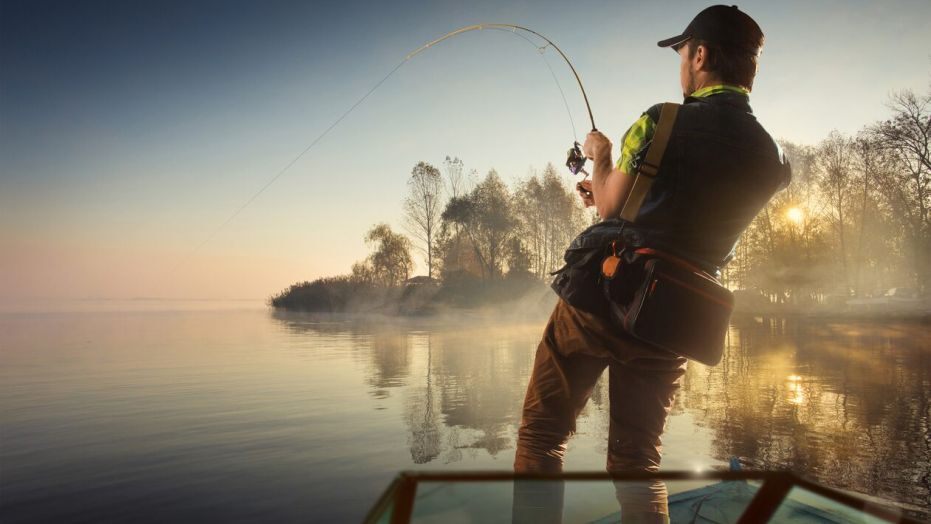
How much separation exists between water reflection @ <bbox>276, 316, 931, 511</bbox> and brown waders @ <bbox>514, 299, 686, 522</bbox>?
8.77 ft

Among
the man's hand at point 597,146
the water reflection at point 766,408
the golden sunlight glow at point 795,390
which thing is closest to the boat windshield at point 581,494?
the man's hand at point 597,146

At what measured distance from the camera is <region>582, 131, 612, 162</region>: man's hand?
232 cm

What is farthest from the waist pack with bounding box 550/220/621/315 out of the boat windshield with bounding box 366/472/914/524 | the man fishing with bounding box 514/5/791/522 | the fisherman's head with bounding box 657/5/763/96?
the boat windshield with bounding box 366/472/914/524

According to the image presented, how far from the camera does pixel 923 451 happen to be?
4.67 metres

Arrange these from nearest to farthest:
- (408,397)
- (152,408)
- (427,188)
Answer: (152,408) → (408,397) → (427,188)

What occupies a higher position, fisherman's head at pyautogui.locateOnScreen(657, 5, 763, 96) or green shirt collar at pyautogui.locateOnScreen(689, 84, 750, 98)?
fisherman's head at pyautogui.locateOnScreen(657, 5, 763, 96)

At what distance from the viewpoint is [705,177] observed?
1955 millimetres

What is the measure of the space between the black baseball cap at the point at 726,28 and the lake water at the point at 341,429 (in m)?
3.05

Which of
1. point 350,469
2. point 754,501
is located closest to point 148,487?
point 350,469

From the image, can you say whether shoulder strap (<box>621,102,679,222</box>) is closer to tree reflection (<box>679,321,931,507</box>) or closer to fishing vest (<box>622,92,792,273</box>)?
fishing vest (<box>622,92,792,273</box>)

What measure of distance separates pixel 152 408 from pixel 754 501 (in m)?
7.62

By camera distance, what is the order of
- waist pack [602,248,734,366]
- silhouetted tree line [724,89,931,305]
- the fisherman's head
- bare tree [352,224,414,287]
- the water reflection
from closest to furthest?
waist pack [602,248,734,366] → the fisherman's head → the water reflection → silhouetted tree line [724,89,931,305] → bare tree [352,224,414,287]

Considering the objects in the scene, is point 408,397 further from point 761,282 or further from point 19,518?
point 761,282

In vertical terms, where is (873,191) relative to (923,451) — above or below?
above
